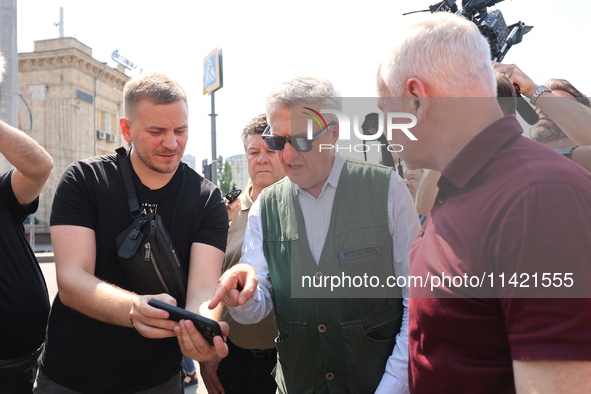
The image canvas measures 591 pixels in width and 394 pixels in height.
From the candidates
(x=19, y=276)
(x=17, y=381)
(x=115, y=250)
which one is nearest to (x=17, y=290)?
(x=19, y=276)

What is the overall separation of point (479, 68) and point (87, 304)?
1727 millimetres

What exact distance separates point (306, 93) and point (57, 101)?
89.2ft

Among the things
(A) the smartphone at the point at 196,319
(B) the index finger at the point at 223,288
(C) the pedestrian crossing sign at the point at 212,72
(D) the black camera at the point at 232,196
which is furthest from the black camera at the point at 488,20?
(C) the pedestrian crossing sign at the point at 212,72

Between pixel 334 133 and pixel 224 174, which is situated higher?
pixel 224 174

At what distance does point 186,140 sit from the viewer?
2.26 m

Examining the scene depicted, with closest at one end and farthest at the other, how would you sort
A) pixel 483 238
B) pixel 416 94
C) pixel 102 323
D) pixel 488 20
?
pixel 483 238
pixel 416 94
pixel 102 323
pixel 488 20

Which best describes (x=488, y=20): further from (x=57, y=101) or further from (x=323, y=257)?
(x=57, y=101)

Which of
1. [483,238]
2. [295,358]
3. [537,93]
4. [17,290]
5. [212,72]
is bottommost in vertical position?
[295,358]

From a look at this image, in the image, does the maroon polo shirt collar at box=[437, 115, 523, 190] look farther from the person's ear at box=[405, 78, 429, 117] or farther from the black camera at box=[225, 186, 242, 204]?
the black camera at box=[225, 186, 242, 204]

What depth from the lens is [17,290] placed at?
2.13 metres

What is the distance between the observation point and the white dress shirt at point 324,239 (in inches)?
68.7

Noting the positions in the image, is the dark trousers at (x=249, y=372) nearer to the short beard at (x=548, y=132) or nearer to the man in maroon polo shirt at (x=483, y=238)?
the man in maroon polo shirt at (x=483, y=238)

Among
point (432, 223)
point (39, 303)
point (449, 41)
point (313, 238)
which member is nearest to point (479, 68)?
point (449, 41)

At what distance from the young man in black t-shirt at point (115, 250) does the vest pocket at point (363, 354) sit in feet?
1.92
